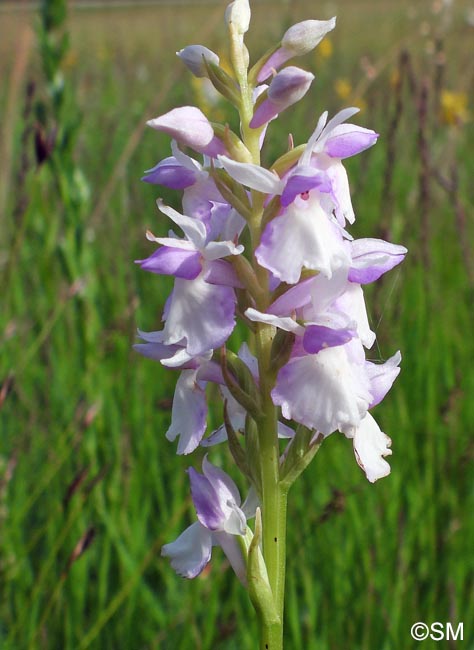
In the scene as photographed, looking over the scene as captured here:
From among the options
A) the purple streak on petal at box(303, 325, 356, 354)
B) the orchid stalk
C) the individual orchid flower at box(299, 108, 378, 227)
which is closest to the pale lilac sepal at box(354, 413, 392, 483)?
the orchid stalk

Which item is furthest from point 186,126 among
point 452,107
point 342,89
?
point 342,89

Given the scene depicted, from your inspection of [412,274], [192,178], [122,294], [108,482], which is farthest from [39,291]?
[192,178]

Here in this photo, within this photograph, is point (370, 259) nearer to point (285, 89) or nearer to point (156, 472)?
point (285, 89)

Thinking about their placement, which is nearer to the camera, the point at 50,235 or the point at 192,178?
the point at 192,178

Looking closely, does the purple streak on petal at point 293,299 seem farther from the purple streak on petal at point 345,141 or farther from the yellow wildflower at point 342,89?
the yellow wildflower at point 342,89

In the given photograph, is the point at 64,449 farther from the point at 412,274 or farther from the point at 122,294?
the point at 412,274
